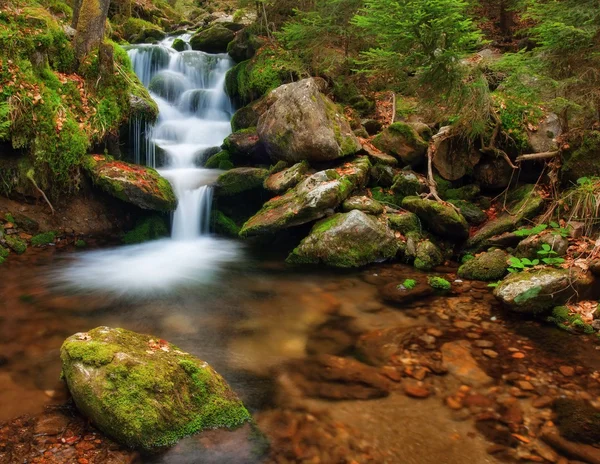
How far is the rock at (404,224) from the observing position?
766 centimetres

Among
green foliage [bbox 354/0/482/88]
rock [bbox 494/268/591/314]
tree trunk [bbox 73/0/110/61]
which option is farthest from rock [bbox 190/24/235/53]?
rock [bbox 494/268/591/314]

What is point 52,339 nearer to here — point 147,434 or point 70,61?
point 147,434

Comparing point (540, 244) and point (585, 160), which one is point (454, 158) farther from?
point (540, 244)

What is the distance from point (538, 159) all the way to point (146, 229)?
25.8ft

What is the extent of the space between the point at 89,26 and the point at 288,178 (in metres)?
5.24

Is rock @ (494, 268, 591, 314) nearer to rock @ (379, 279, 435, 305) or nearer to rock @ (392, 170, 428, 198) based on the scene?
rock @ (379, 279, 435, 305)

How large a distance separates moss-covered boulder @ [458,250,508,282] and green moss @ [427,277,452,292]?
454 mm

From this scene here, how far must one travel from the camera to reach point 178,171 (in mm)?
10266

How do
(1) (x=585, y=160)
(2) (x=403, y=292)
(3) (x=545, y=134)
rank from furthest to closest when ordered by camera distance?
(3) (x=545, y=134) < (1) (x=585, y=160) < (2) (x=403, y=292)

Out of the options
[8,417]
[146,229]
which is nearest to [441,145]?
[146,229]

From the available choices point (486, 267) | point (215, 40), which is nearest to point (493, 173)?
point (486, 267)

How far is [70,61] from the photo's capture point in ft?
27.9

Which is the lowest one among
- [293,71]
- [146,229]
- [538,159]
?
[146,229]

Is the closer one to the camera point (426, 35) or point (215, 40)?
point (426, 35)
